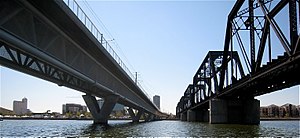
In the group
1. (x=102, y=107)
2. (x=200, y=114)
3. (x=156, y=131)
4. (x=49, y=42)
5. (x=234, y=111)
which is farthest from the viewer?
(x=200, y=114)

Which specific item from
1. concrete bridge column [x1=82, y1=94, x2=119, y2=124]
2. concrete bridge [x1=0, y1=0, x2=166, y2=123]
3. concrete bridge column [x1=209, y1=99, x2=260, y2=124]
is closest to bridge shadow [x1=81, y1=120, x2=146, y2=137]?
concrete bridge [x1=0, y1=0, x2=166, y2=123]

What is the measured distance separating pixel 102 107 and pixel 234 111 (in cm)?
2812

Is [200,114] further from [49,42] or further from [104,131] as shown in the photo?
[49,42]

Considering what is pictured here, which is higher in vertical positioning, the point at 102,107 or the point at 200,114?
the point at 102,107

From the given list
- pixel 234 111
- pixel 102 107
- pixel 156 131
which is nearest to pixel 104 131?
pixel 156 131

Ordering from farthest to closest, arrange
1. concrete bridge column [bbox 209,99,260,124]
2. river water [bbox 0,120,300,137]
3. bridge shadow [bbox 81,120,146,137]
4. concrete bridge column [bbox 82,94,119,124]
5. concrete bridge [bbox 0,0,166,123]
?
concrete bridge column [bbox 82,94,119,124] → concrete bridge column [bbox 209,99,260,124] → bridge shadow [bbox 81,120,146,137] → river water [bbox 0,120,300,137] → concrete bridge [bbox 0,0,166,123]

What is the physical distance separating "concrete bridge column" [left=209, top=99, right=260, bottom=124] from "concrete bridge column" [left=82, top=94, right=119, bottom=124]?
2070 cm

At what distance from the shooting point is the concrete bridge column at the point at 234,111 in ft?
236

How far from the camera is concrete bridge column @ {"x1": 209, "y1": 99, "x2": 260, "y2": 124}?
71.8m

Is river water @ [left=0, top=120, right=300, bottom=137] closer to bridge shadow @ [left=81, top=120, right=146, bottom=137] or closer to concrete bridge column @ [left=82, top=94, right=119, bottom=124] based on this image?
bridge shadow @ [left=81, top=120, right=146, bottom=137]

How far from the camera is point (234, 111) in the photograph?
2965 inches

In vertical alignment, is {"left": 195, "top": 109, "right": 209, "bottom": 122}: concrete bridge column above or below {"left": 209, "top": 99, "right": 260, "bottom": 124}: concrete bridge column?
below

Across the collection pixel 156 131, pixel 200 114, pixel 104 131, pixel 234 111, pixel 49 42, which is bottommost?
pixel 200 114

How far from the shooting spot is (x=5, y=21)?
23312 mm
